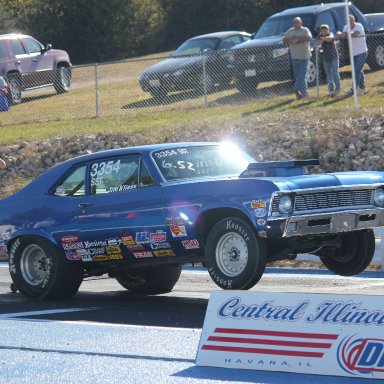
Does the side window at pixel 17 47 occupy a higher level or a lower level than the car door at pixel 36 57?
higher

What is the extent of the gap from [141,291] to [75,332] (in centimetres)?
301

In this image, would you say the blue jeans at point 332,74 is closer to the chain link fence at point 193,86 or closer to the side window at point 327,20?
the chain link fence at point 193,86

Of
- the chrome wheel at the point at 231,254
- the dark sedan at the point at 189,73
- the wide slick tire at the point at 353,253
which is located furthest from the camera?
the dark sedan at the point at 189,73

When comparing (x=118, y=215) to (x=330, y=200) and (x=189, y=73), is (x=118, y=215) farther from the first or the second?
(x=189, y=73)

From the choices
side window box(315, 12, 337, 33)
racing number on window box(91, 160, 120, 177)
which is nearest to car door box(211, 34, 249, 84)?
side window box(315, 12, 337, 33)

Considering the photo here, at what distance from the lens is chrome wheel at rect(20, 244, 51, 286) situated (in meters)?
11.3

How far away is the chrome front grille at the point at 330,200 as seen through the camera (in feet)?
31.9

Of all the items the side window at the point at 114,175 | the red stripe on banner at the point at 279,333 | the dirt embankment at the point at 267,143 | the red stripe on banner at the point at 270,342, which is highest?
the side window at the point at 114,175

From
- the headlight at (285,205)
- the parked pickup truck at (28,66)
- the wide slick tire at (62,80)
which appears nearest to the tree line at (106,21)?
the parked pickup truck at (28,66)

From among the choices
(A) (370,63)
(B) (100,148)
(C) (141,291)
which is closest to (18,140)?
(B) (100,148)

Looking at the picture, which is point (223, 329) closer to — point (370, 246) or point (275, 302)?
point (275, 302)

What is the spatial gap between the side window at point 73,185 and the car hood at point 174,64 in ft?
46.1

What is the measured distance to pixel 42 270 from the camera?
37.0ft

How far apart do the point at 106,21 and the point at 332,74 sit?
23.5m
